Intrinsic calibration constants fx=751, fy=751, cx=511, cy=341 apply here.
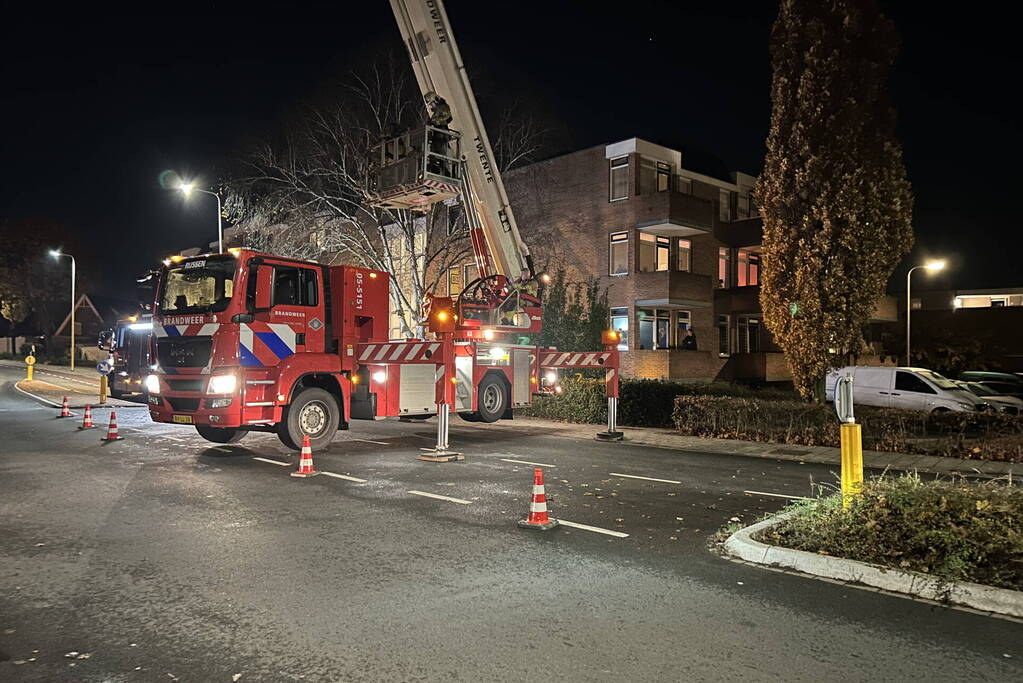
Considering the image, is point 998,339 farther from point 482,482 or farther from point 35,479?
point 35,479

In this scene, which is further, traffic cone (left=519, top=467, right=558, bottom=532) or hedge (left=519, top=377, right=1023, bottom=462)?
hedge (left=519, top=377, right=1023, bottom=462)

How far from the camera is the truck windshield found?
11.9m

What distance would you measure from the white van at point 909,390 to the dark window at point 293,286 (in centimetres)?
1120

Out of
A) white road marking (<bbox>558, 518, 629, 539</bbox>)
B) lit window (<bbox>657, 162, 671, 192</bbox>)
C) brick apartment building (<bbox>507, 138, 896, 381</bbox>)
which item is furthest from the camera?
lit window (<bbox>657, 162, 671, 192</bbox>)

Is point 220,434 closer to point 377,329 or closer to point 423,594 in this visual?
point 377,329

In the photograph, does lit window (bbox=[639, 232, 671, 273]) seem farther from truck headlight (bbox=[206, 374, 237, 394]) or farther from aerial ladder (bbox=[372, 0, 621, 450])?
truck headlight (bbox=[206, 374, 237, 394])

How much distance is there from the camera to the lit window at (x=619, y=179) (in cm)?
2953

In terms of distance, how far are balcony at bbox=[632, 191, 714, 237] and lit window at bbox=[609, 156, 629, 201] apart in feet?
2.83

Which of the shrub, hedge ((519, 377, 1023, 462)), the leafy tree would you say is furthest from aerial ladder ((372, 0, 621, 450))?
the leafy tree

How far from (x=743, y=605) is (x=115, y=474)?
904 centimetres

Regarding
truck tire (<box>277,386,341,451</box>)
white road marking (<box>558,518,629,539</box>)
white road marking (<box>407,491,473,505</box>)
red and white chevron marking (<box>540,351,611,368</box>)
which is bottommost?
white road marking (<box>558,518,629,539</box>)

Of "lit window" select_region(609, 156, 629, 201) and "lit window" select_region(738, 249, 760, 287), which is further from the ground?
"lit window" select_region(609, 156, 629, 201)

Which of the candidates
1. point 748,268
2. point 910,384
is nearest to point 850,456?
point 910,384

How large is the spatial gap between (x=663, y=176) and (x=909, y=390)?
1511 cm
